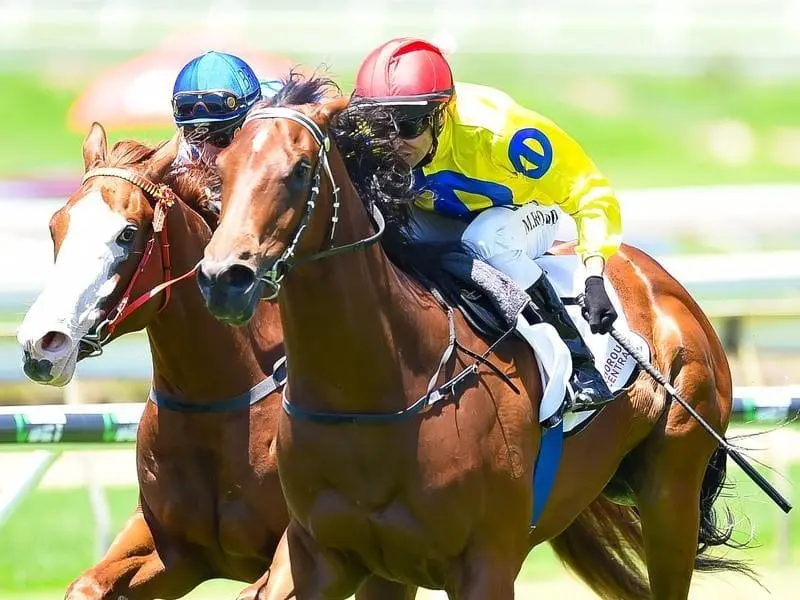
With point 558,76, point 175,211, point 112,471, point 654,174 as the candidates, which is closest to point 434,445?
point 175,211

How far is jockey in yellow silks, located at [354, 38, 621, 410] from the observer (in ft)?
13.2

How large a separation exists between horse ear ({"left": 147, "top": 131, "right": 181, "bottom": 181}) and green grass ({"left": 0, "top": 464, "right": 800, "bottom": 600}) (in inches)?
106

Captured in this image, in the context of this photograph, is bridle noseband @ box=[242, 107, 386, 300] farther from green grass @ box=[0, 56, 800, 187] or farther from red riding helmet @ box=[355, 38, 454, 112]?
green grass @ box=[0, 56, 800, 187]

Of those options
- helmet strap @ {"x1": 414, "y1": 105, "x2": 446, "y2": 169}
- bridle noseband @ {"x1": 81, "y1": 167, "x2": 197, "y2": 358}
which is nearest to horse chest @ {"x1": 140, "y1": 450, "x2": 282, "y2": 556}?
bridle noseband @ {"x1": 81, "y1": 167, "x2": 197, "y2": 358}

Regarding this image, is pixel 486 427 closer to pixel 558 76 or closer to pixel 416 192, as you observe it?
pixel 416 192

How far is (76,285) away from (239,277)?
2.78ft

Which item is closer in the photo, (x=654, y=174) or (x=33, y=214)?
(x=33, y=214)

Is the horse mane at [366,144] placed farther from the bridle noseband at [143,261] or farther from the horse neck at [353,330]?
the bridle noseband at [143,261]

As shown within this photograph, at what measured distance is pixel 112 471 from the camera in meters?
8.95

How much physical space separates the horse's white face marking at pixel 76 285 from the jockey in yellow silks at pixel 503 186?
75 cm

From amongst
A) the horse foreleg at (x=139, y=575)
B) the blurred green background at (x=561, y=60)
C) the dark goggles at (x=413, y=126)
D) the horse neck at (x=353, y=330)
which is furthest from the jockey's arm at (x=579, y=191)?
the blurred green background at (x=561, y=60)

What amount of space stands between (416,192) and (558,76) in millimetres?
23588

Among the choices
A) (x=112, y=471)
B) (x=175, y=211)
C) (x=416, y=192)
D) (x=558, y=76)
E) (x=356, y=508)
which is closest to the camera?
(x=356, y=508)

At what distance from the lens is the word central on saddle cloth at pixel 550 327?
13.5 ft
